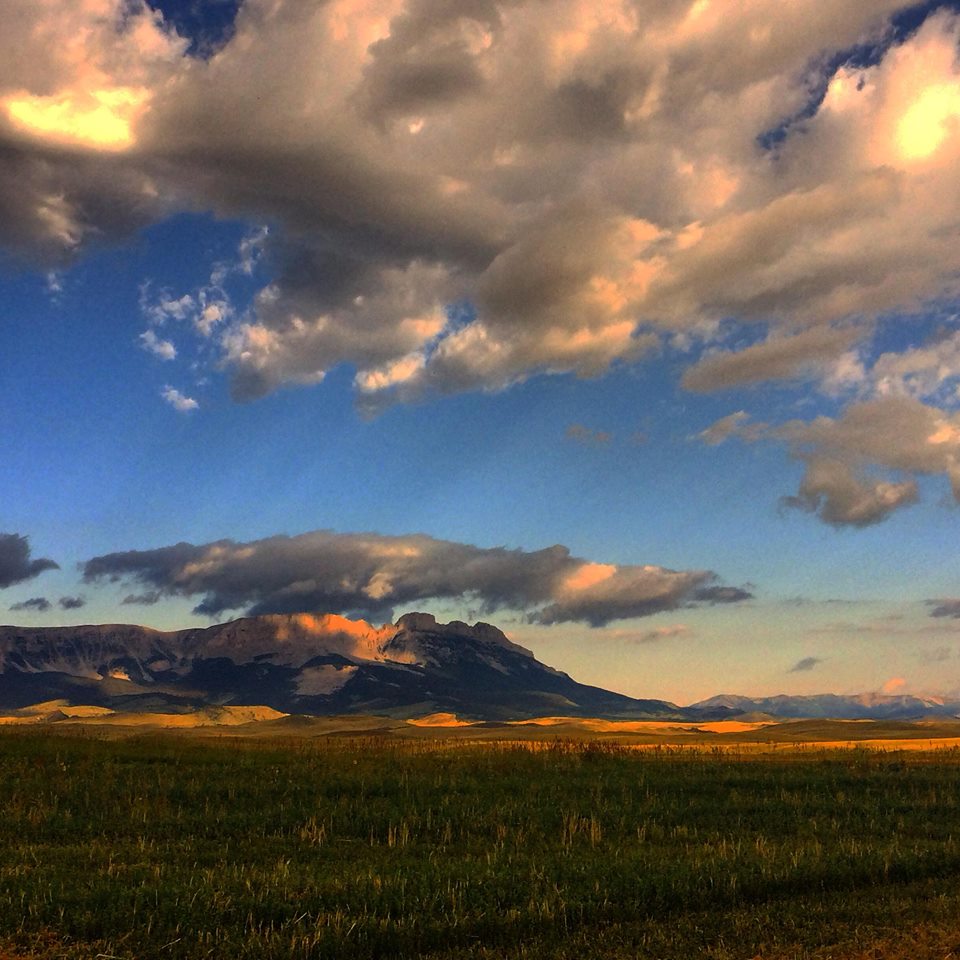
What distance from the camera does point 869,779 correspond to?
133ft

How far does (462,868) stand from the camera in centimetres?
1872

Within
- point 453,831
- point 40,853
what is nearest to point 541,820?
point 453,831

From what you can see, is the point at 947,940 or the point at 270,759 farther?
the point at 270,759

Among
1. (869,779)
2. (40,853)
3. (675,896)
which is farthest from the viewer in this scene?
(869,779)

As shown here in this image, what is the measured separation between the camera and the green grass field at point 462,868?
14.2 metres

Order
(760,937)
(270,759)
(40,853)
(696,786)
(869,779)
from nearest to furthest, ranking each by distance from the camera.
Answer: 1. (760,937)
2. (40,853)
3. (696,786)
4. (869,779)
5. (270,759)

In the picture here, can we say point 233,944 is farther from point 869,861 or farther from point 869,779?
point 869,779

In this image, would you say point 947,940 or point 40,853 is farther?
point 40,853

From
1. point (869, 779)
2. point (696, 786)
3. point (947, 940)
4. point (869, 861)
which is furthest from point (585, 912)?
point (869, 779)

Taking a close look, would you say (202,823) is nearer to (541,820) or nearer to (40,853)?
(40,853)

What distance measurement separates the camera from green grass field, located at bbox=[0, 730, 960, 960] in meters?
14.2

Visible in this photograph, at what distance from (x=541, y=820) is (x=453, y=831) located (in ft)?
9.96

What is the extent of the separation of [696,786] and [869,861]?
1695 cm

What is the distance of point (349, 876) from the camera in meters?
17.7
